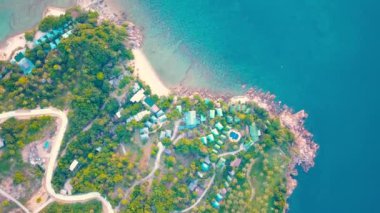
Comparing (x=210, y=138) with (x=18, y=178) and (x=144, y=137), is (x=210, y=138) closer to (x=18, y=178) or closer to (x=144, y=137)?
(x=144, y=137)

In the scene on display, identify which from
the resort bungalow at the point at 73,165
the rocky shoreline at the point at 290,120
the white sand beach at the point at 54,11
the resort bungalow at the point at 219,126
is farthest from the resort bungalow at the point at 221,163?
the white sand beach at the point at 54,11

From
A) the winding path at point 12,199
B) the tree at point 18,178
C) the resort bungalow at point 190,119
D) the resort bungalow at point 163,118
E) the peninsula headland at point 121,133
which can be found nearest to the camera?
the tree at point 18,178

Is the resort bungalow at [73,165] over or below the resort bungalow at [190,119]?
below

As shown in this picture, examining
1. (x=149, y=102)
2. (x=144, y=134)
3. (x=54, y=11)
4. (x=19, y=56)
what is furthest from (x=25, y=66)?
(x=144, y=134)

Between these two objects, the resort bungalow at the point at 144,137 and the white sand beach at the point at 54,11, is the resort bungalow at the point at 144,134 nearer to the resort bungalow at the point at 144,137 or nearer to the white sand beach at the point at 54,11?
the resort bungalow at the point at 144,137

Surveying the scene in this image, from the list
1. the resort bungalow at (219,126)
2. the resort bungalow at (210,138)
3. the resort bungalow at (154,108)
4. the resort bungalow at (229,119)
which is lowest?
the resort bungalow at (154,108)

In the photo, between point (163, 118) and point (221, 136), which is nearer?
point (163, 118)
